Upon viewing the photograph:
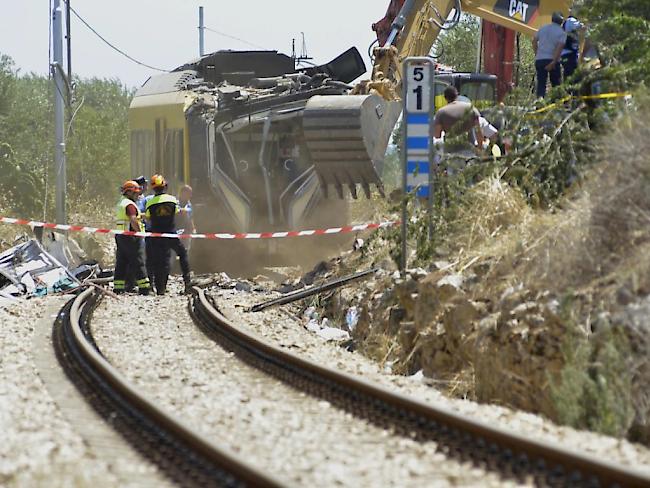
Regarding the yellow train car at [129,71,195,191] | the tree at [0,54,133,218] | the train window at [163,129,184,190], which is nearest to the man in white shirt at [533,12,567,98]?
the yellow train car at [129,71,195,191]

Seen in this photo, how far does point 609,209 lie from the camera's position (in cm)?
990

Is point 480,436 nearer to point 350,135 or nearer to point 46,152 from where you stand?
point 350,135

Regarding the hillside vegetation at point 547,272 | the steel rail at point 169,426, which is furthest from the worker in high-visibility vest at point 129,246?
the steel rail at point 169,426

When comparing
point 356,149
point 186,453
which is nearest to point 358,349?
point 186,453

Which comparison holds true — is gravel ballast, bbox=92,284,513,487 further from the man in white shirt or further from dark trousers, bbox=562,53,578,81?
dark trousers, bbox=562,53,578,81

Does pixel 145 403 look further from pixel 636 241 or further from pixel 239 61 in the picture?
pixel 239 61

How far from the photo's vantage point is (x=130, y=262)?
19656mm

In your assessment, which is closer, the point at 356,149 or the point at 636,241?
the point at 636,241

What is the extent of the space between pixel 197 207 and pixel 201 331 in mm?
10109

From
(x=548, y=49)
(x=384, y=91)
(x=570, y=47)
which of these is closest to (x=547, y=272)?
(x=548, y=49)

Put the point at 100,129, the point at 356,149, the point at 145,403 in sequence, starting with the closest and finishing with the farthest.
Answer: the point at 145,403 → the point at 356,149 → the point at 100,129

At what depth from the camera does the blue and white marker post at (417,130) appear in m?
13.9

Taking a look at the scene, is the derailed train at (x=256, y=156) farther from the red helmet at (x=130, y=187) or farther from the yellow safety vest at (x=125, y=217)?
the yellow safety vest at (x=125, y=217)

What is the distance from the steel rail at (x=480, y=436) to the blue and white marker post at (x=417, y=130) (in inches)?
147
